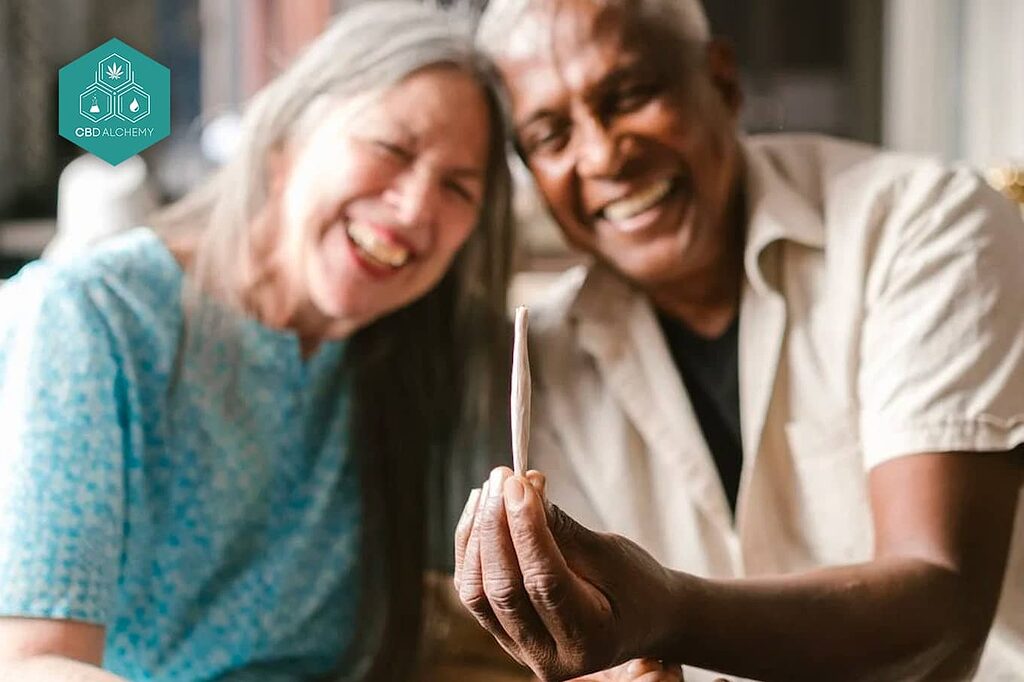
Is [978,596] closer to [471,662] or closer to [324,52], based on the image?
[471,662]

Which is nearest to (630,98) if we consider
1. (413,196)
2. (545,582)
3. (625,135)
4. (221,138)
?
(625,135)

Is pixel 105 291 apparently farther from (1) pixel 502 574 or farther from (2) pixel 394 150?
(1) pixel 502 574

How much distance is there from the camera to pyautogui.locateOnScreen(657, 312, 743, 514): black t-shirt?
0.61 metres

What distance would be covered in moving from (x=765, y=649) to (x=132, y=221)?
18.9 inches

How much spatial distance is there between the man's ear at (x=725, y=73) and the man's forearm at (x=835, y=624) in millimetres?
286

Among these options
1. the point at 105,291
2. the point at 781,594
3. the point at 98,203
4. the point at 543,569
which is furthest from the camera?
the point at 98,203

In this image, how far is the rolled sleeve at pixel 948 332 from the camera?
0.53 metres

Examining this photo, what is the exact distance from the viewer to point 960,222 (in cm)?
57

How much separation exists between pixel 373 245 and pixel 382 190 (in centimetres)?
3

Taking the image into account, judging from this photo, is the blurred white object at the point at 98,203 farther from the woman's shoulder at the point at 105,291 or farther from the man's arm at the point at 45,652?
the man's arm at the point at 45,652

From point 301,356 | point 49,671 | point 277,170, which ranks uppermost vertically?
point 277,170

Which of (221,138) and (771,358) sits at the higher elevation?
(221,138)

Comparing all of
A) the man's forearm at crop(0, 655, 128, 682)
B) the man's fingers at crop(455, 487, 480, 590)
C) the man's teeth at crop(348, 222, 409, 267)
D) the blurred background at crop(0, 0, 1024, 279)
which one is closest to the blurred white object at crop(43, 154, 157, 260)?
the blurred background at crop(0, 0, 1024, 279)

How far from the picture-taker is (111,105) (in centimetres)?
51
